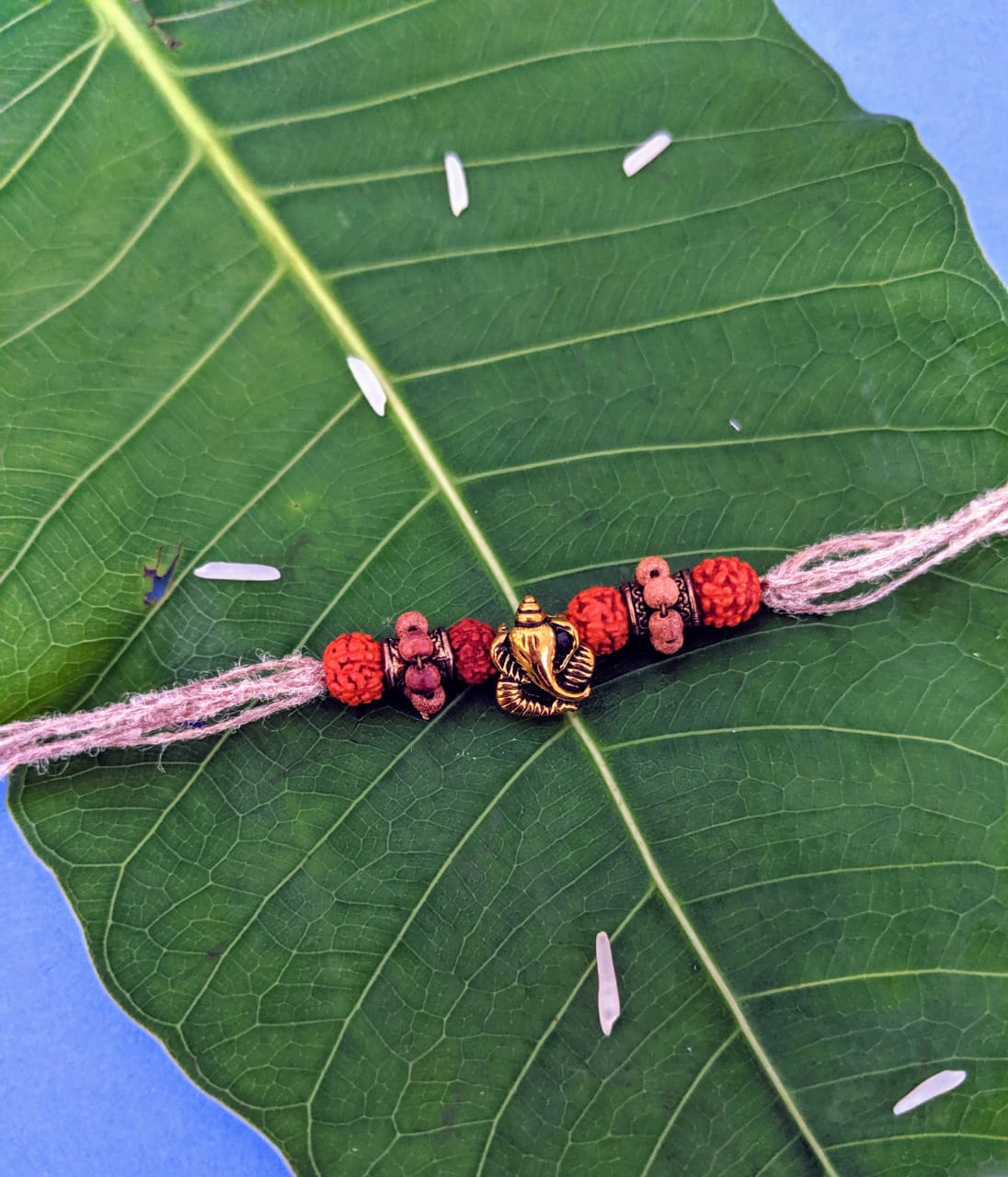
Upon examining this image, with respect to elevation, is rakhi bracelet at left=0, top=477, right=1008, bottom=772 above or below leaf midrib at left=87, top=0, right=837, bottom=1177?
below

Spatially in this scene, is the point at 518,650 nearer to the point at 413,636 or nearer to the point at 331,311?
the point at 413,636

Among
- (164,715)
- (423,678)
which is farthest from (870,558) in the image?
(164,715)

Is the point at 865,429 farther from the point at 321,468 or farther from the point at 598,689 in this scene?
the point at 321,468

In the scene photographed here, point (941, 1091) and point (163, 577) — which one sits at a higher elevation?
point (163, 577)

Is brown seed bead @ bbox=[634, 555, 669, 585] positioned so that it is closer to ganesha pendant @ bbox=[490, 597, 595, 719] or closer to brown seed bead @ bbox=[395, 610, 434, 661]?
ganesha pendant @ bbox=[490, 597, 595, 719]

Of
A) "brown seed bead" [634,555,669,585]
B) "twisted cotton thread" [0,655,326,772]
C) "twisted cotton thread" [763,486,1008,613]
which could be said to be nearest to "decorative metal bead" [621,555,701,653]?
"brown seed bead" [634,555,669,585]

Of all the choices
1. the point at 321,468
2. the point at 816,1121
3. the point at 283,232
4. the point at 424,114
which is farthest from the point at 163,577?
the point at 816,1121

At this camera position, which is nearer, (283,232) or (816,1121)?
(816,1121)

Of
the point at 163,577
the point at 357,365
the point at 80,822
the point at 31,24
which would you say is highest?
the point at 31,24
